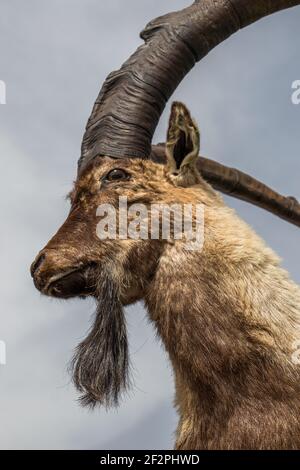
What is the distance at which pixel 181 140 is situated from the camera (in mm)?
5109

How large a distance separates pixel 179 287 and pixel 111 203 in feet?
2.39

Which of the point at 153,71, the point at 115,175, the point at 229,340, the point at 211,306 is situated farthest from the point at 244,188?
the point at 229,340

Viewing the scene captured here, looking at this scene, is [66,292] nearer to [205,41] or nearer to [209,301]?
[209,301]

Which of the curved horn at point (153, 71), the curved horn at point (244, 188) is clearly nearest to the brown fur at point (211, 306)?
the curved horn at point (153, 71)

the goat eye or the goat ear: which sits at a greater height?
the goat ear

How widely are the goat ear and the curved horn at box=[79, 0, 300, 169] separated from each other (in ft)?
0.80

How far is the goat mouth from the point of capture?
15.0 feet

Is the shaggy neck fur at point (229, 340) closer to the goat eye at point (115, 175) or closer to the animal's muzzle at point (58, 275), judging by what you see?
the animal's muzzle at point (58, 275)

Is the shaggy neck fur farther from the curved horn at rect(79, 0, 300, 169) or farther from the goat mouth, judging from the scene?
the curved horn at rect(79, 0, 300, 169)

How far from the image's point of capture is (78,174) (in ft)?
17.2

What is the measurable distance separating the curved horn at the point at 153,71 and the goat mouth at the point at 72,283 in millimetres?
919

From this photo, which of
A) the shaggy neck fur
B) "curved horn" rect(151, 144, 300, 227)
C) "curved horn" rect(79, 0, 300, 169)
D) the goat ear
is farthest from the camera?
"curved horn" rect(151, 144, 300, 227)

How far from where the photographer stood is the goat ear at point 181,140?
196 inches

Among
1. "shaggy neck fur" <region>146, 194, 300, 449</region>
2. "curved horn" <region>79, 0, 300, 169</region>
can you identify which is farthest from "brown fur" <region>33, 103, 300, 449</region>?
"curved horn" <region>79, 0, 300, 169</region>
